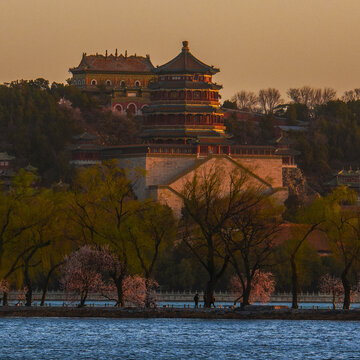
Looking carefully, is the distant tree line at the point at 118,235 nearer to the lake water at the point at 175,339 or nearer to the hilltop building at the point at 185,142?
the lake water at the point at 175,339

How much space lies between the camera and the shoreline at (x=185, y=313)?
301 feet

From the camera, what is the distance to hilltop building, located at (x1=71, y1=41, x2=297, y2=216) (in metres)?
159

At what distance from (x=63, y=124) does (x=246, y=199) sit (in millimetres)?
82988

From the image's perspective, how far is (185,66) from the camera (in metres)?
163

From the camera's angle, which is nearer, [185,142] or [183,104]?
[185,142]

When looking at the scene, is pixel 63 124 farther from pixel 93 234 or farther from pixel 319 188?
pixel 93 234

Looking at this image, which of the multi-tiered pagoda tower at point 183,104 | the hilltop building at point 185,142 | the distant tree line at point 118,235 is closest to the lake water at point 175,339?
the distant tree line at point 118,235

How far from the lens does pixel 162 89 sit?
536 ft

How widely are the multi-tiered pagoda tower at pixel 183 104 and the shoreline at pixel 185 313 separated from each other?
69.5m

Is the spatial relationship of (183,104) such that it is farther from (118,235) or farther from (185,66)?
(118,235)

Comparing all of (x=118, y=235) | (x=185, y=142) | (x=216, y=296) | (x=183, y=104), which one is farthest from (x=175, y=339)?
(x=183, y=104)

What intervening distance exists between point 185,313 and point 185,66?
7285 cm

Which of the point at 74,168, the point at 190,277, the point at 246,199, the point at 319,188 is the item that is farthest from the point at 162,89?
the point at 246,199

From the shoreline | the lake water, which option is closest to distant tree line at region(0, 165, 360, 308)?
the shoreline
